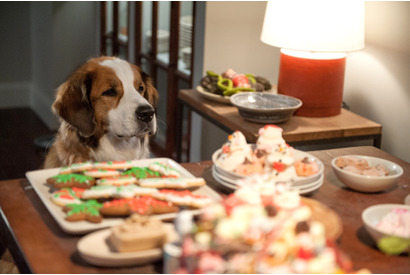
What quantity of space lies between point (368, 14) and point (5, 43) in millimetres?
3942

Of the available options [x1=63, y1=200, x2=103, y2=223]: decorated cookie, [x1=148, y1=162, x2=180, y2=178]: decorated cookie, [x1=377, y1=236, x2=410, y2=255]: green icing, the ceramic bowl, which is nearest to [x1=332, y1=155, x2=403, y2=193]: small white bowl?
[x1=377, y1=236, x2=410, y2=255]: green icing

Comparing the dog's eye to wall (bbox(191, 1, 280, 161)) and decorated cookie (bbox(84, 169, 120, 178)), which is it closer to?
decorated cookie (bbox(84, 169, 120, 178))

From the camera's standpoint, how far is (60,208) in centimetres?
127

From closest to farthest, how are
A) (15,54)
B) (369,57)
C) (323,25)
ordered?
(323,25) → (369,57) → (15,54)

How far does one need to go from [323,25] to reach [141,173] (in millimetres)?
1163

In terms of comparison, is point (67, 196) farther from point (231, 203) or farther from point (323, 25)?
point (323, 25)

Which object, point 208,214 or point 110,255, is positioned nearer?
point 208,214

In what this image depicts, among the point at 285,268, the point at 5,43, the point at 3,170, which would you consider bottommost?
the point at 3,170

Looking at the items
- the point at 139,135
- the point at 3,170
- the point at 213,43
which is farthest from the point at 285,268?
the point at 3,170

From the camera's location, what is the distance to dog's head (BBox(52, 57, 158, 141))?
208cm

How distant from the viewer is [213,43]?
3244 millimetres

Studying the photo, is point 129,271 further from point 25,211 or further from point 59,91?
point 59,91

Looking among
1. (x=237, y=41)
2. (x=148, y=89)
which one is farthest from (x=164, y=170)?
(x=237, y=41)

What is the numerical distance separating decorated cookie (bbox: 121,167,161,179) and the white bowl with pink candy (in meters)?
0.50
